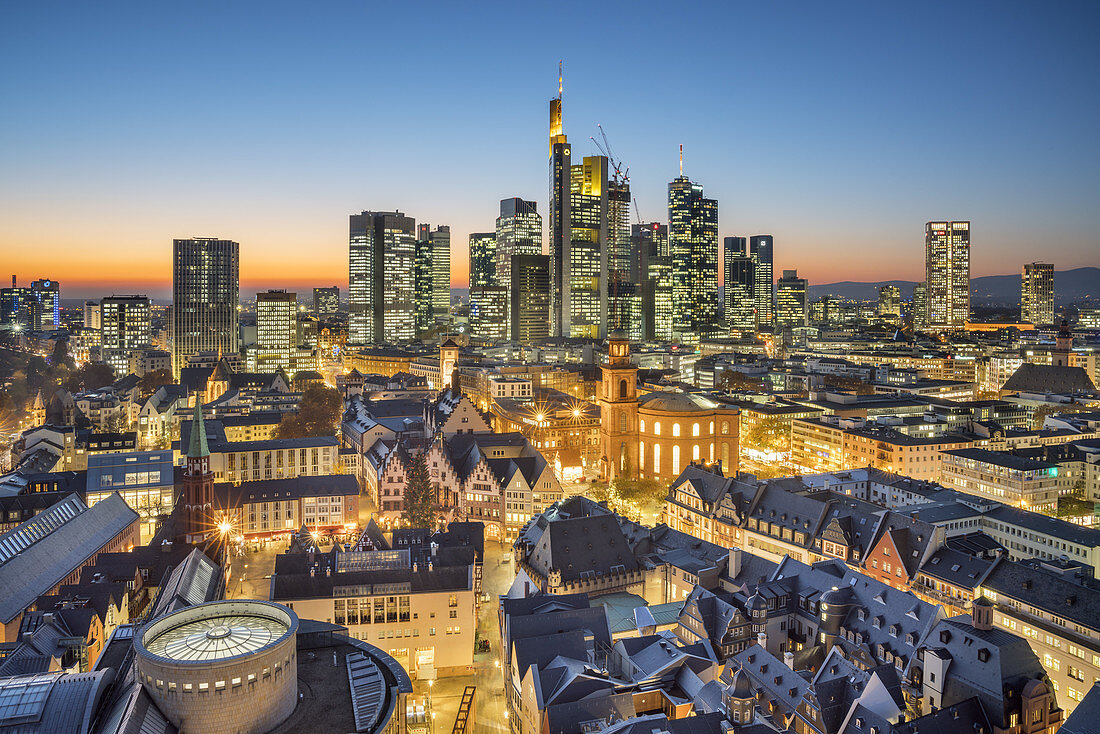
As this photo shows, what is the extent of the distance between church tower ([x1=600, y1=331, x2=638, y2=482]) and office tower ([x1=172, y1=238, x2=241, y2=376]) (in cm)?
13844

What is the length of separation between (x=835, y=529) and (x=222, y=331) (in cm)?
18237

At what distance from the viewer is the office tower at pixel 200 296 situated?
194m

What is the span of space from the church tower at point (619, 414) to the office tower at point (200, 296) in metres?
138

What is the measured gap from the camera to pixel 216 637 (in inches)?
1129

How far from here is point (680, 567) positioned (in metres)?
52.5

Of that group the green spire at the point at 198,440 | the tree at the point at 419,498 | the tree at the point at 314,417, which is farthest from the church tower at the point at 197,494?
the tree at the point at 314,417

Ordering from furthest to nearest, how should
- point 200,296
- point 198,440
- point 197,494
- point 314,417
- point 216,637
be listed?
point 200,296 < point 314,417 < point 198,440 < point 197,494 < point 216,637

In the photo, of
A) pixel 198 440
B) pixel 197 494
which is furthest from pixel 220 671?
pixel 198 440

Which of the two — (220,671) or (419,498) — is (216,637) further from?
(419,498)

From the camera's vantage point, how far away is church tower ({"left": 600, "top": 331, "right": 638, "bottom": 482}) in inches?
3703

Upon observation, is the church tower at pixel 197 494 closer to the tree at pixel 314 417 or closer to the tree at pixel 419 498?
the tree at pixel 419 498

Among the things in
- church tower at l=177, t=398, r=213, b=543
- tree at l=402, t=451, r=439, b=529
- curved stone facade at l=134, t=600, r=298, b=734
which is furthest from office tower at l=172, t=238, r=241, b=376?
curved stone facade at l=134, t=600, r=298, b=734

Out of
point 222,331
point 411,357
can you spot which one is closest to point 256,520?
→ point 411,357

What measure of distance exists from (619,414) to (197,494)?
52.4 meters
